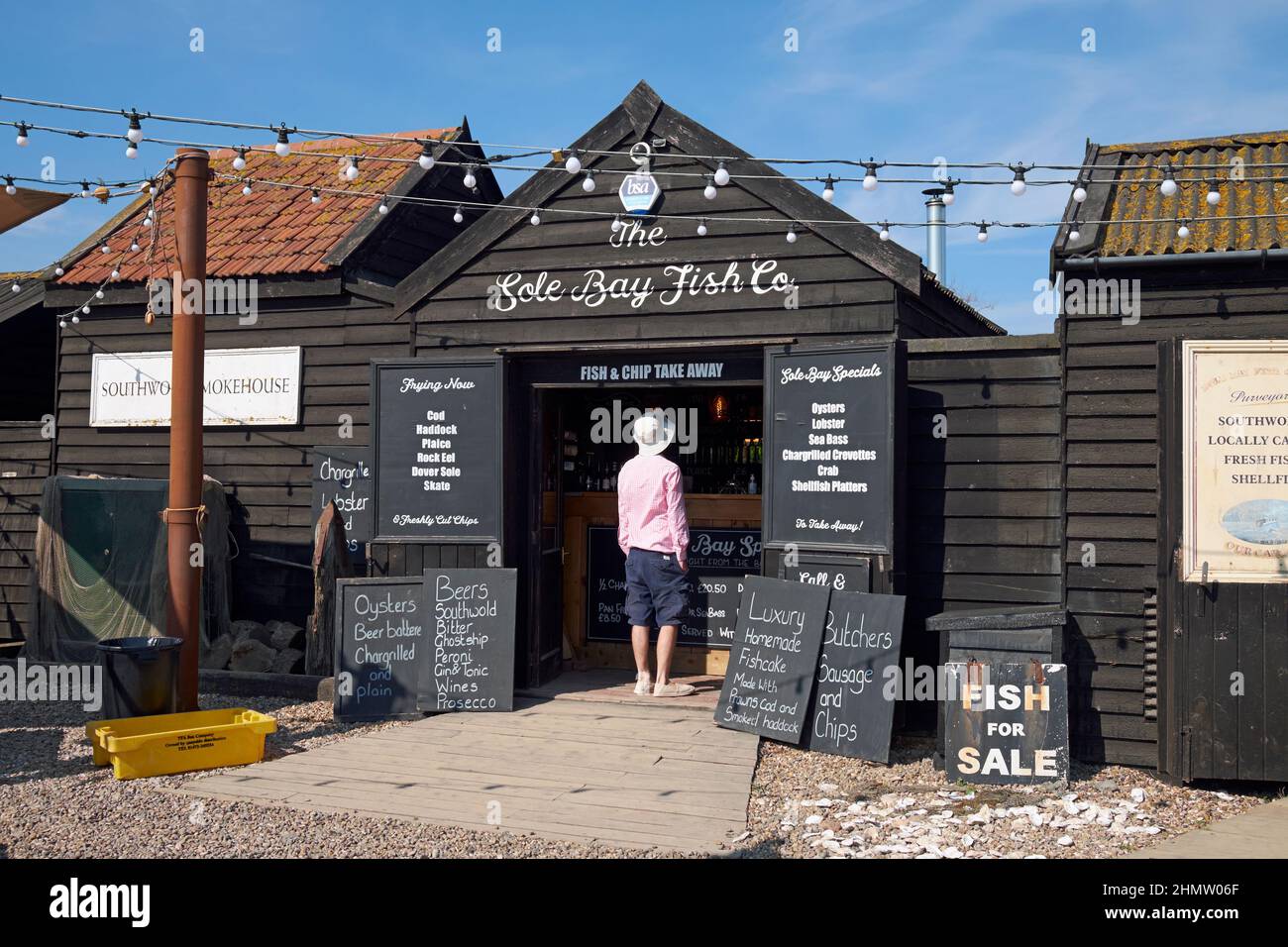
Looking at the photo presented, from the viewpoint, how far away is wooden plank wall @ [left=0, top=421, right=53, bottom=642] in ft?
36.8

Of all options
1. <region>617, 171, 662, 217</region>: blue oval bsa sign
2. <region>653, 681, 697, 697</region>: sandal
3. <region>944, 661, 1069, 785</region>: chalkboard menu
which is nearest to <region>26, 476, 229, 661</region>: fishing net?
<region>653, 681, 697, 697</region>: sandal

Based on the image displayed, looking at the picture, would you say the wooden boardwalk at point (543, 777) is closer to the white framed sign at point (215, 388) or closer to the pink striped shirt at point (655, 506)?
the pink striped shirt at point (655, 506)

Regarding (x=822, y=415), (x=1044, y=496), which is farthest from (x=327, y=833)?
(x=1044, y=496)

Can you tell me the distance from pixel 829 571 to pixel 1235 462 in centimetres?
251

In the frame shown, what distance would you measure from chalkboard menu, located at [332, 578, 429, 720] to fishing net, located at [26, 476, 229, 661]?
2.52 metres

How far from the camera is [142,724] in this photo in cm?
679

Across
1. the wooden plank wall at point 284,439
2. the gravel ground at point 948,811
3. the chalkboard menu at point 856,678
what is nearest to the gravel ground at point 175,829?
the gravel ground at point 948,811

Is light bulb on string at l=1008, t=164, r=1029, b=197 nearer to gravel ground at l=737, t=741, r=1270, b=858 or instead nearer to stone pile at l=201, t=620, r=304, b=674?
gravel ground at l=737, t=741, r=1270, b=858

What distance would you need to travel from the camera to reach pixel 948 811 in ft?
19.1

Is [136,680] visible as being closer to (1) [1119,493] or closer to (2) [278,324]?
(2) [278,324]

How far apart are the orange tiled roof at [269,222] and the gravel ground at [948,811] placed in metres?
6.43

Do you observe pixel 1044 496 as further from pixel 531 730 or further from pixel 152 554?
pixel 152 554

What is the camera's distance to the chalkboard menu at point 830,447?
7301 mm
